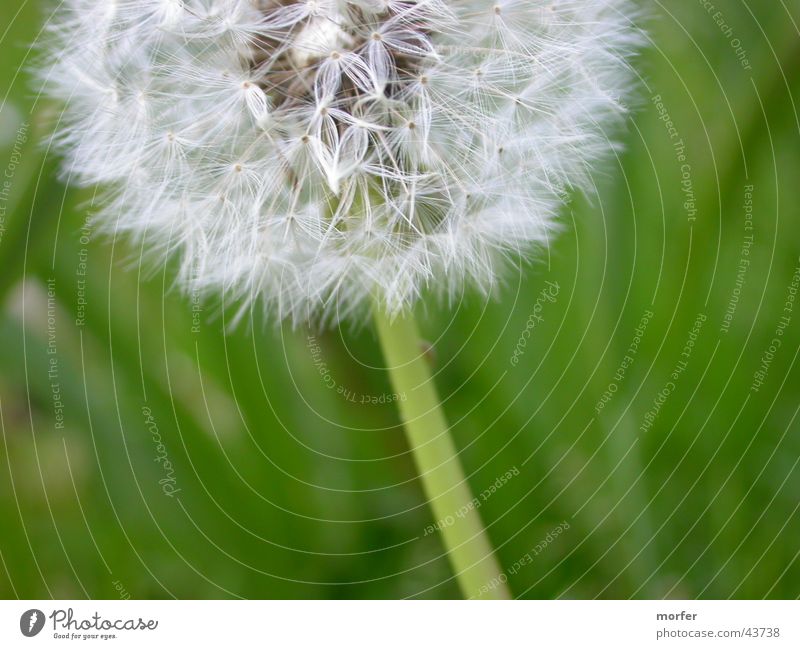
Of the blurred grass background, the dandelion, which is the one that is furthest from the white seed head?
the blurred grass background

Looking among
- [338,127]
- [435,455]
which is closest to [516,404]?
[435,455]

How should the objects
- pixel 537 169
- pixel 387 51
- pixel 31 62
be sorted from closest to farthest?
pixel 387 51
pixel 537 169
pixel 31 62

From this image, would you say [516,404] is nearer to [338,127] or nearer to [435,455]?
[435,455]

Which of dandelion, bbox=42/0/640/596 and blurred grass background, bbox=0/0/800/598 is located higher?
dandelion, bbox=42/0/640/596

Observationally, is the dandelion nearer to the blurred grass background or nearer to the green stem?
the green stem

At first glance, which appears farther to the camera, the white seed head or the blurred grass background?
the blurred grass background
